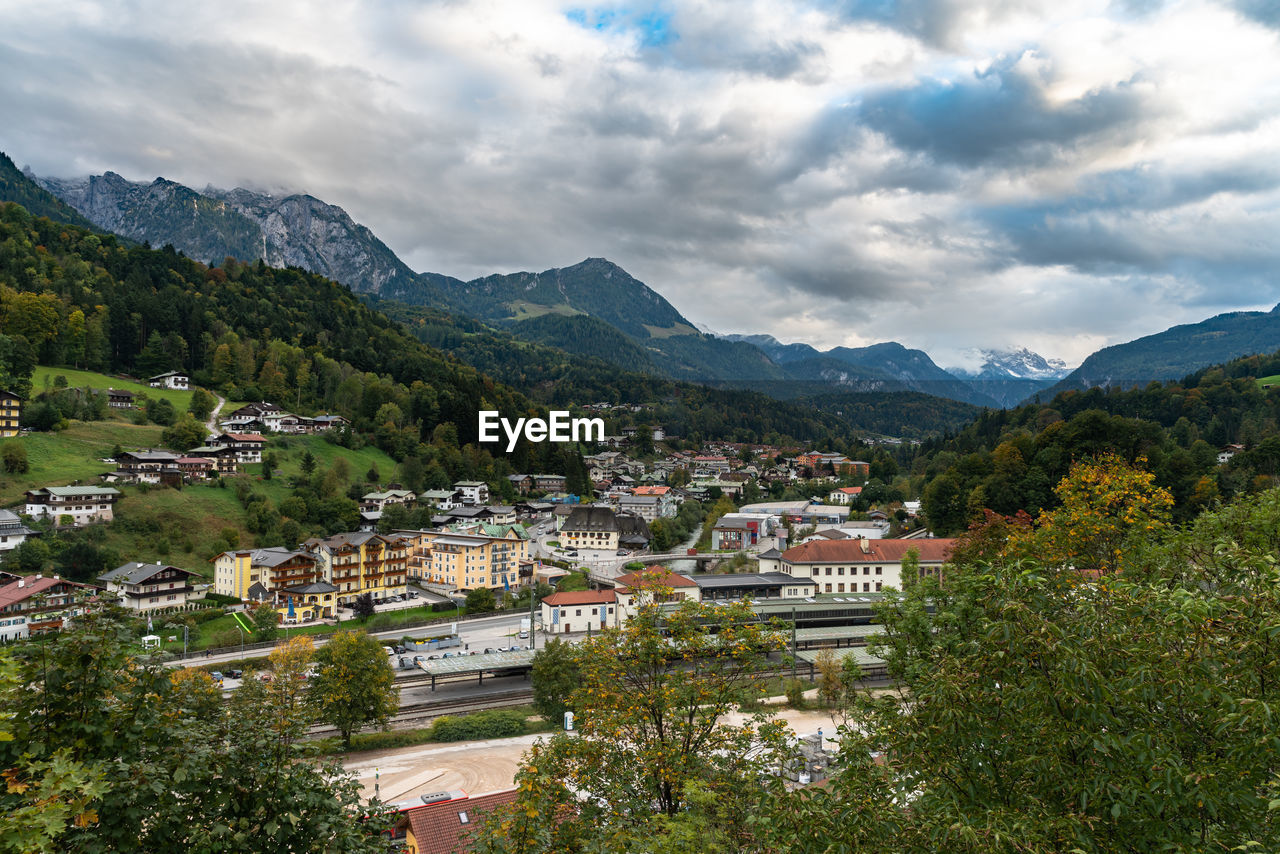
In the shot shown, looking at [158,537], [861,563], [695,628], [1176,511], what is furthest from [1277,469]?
[158,537]

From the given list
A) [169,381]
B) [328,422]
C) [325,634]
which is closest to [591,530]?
[325,634]

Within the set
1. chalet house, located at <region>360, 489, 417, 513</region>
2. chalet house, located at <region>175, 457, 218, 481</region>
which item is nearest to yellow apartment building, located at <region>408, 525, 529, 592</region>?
chalet house, located at <region>360, 489, 417, 513</region>

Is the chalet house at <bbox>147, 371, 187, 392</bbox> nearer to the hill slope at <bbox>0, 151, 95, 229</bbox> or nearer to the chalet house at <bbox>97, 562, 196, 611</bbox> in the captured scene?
the chalet house at <bbox>97, 562, 196, 611</bbox>

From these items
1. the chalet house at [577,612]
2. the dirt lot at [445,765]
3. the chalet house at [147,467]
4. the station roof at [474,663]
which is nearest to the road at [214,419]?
the chalet house at [147,467]

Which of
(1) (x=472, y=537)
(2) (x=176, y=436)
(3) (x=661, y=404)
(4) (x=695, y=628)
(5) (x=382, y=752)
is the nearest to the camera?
(4) (x=695, y=628)

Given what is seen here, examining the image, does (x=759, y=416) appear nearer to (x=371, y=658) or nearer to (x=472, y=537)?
(x=472, y=537)

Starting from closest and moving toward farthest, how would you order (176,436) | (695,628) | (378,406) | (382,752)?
1. (695,628)
2. (382,752)
3. (176,436)
4. (378,406)
